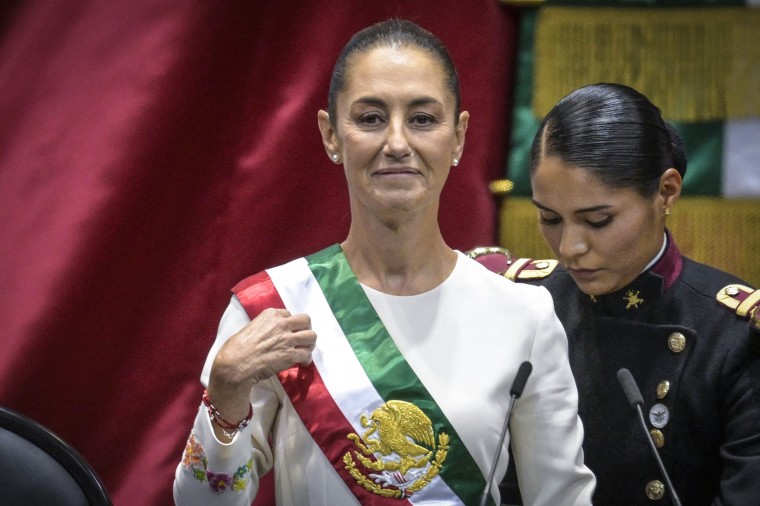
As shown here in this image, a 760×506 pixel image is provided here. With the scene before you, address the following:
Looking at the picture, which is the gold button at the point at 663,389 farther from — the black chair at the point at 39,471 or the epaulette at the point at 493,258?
the black chair at the point at 39,471

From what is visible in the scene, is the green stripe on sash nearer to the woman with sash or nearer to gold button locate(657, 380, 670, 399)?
the woman with sash

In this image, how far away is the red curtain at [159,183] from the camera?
1.67 metres

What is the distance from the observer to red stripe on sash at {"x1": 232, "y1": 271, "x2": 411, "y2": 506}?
1079 mm

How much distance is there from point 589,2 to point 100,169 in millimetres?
754

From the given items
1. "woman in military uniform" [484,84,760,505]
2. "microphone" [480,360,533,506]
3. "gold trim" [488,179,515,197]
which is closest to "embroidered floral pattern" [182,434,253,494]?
"microphone" [480,360,533,506]

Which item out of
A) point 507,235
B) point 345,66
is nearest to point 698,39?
point 507,235

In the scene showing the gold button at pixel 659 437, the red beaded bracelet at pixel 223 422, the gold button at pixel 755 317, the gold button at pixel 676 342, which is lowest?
the gold button at pixel 659 437

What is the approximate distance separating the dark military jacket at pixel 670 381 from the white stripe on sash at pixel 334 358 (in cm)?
24

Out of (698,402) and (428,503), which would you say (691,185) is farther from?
(428,503)

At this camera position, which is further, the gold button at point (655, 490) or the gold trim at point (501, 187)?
the gold trim at point (501, 187)

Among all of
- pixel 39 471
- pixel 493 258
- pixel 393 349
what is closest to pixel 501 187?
pixel 493 258

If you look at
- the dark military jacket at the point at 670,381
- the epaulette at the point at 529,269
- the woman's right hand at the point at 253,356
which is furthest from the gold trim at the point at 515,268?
the woman's right hand at the point at 253,356

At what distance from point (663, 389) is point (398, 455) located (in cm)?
37

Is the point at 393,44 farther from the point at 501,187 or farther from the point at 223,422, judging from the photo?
the point at 501,187
